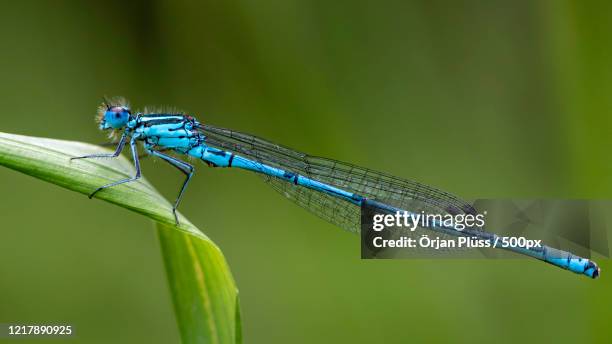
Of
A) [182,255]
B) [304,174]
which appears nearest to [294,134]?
[304,174]

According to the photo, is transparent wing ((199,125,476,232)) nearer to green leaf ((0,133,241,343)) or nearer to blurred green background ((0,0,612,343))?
blurred green background ((0,0,612,343))

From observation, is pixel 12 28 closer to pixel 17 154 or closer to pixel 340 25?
pixel 340 25

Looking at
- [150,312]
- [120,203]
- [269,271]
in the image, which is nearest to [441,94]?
[269,271]

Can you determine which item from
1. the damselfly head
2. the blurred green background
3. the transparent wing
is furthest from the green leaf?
the blurred green background

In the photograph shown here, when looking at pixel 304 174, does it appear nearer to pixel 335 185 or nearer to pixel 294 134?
pixel 335 185

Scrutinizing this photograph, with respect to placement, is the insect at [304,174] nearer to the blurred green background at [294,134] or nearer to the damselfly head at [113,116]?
the damselfly head at [113,116]
